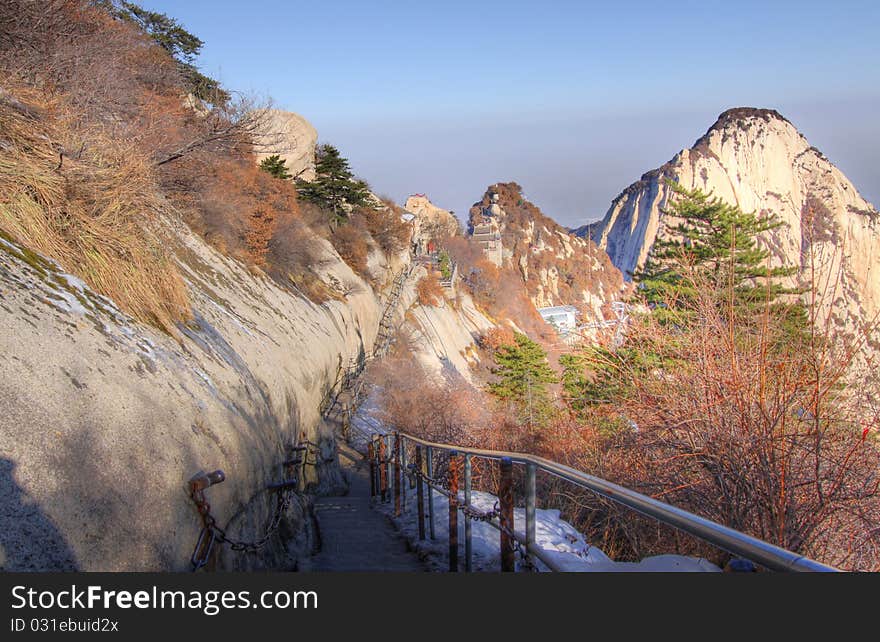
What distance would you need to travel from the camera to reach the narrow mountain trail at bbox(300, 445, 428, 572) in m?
6.55

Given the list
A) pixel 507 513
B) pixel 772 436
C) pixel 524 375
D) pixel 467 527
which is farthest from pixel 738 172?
pixel 507 513

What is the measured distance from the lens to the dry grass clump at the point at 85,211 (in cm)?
543

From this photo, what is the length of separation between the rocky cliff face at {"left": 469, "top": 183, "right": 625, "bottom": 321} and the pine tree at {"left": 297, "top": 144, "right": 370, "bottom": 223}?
57.6 metres

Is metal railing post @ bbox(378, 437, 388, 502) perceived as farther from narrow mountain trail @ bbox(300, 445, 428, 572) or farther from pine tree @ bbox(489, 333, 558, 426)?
pine tree @ bbox(489, 333, 558, 426)

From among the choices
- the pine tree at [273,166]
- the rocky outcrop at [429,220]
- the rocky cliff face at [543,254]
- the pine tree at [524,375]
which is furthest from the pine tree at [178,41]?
the rocky cliff face at [543,254]

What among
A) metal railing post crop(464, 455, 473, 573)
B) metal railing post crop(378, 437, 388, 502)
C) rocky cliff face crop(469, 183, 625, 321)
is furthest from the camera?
rocky cliff face crop(469, 183, 625, 321)

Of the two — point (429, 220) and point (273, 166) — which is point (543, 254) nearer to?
point (429, 220)

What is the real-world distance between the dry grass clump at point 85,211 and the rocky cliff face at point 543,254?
83615mm

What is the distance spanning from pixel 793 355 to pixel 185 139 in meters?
13.1

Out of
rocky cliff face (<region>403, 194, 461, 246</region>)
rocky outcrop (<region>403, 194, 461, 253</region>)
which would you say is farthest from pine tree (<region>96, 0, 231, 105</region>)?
rocky cliff face (<region>403, 194, 461, 246</region>)

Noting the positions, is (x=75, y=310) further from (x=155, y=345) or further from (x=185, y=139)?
(x=185, y=139)

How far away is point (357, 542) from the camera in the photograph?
26.5 ft

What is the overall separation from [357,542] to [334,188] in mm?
27102

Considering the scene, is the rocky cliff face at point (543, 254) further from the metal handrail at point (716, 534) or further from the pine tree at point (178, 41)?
the metal handrail at point (716, 534)
